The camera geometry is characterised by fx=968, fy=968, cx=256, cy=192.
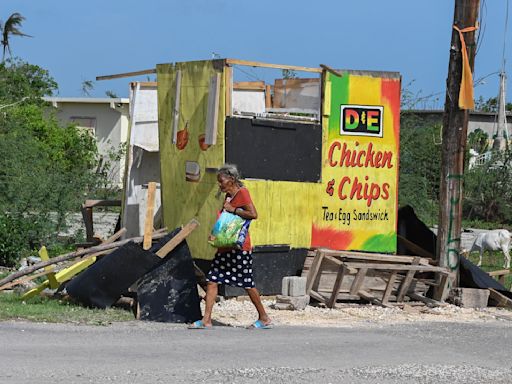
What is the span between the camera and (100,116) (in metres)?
44.7

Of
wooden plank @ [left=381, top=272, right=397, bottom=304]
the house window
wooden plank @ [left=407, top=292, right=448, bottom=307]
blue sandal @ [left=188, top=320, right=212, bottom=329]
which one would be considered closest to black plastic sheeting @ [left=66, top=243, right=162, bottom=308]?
blue sandal @ [left=188, top=320, right=212, bottom=329]

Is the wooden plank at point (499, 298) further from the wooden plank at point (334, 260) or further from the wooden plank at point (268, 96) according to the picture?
the wooden plank at point (268, 96)

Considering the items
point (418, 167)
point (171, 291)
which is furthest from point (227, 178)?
point (418, 167)

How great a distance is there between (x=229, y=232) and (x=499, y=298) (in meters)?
4.79

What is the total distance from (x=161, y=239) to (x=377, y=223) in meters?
3.83

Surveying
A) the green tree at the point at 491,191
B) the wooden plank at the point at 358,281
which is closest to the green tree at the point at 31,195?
the wooden plank at the point at 358,281

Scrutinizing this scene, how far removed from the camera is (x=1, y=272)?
15.3 m

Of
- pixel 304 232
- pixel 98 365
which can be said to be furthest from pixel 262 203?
pixel 98 365

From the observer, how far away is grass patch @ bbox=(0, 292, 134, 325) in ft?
33.9

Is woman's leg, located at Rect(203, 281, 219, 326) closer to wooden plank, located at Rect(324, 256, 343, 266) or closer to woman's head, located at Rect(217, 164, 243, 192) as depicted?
woman's head, located at Rect(217, 164, 243, 192)

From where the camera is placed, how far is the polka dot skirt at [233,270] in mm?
10508

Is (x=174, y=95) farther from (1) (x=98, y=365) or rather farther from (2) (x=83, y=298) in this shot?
(1) (x=98, y=365)

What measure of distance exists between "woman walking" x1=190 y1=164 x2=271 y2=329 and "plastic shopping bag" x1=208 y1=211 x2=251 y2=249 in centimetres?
8

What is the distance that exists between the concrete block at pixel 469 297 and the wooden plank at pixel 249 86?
4.17 meters
